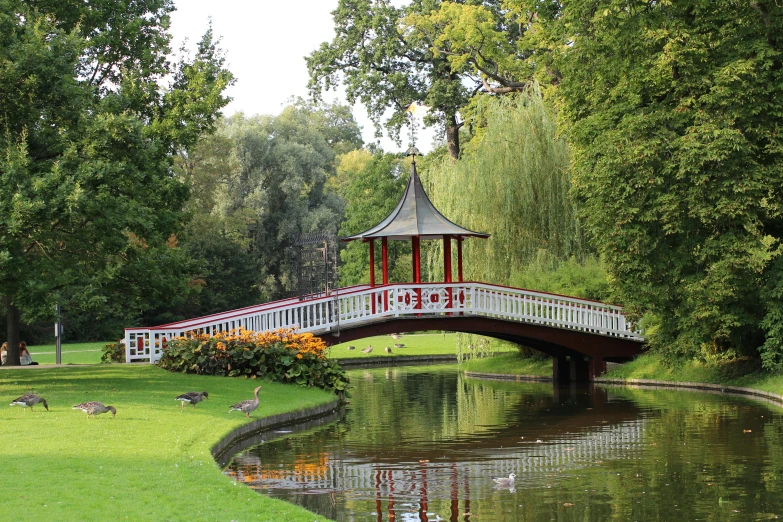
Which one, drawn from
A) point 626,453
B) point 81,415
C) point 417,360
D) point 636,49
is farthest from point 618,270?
point 417,360

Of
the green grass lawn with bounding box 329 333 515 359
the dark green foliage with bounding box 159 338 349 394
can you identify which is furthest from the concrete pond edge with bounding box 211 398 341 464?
the green grass lawn with bounding box 329 333 515 359

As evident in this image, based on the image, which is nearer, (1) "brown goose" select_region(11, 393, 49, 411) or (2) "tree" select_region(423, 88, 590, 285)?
(1) "brown goose" select_region(11, 393, 49, 411)

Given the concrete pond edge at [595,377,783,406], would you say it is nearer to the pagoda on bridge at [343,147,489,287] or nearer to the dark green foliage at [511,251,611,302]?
the dark green foliage at [511,251,611,302]

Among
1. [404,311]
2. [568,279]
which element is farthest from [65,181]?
[568,279]

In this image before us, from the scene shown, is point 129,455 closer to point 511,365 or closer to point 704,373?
point 704,373

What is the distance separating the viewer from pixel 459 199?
3077 cm

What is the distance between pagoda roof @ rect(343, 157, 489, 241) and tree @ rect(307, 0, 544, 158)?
13989mm

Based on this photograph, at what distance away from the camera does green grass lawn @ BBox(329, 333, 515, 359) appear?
40.3m

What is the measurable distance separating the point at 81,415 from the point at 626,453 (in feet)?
27.9

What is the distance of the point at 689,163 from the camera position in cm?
2114

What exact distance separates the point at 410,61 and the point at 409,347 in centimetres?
1289

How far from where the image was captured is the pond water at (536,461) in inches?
424

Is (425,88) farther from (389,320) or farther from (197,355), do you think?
(197,355)

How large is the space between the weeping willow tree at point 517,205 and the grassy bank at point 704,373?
13.0ft
